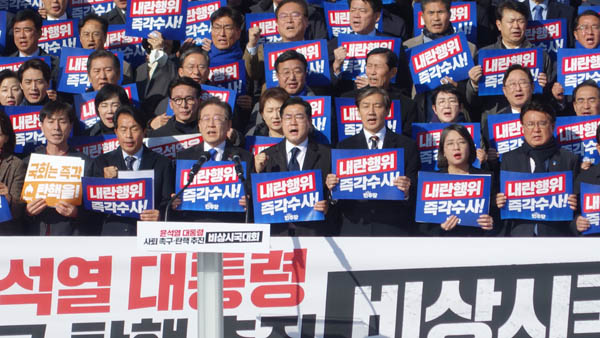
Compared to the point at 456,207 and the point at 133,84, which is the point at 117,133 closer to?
the point at 133,84

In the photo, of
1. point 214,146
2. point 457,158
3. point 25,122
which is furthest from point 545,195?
point 25,122

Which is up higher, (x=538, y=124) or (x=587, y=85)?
(x=587, y=85)

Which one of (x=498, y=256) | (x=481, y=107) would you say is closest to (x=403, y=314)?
(x=498, y=256)

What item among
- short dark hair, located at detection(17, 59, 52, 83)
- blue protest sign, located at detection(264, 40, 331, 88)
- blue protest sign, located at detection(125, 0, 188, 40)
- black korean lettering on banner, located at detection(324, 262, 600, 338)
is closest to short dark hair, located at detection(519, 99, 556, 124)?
blue protest sign, located at detection(264, 40, 331, 88)

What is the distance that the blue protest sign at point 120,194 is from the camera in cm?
769

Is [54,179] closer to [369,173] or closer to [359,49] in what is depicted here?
[369,173]

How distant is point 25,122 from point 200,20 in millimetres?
2375

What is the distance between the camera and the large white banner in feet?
21.7

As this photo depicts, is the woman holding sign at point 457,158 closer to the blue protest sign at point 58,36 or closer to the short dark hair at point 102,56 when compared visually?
the short dark hair at point 102,56

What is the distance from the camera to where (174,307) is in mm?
6613

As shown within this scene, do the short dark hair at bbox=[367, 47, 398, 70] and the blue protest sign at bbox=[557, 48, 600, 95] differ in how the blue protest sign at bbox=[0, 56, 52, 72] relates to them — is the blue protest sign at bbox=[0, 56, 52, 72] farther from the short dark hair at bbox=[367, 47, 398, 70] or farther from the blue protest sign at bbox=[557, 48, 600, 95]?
the blue protest sign at bbox=[557, 48, 600, 95]

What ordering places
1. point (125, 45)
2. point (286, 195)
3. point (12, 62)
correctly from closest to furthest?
point (286, 195) < point (12, 62) < point (125, 45)

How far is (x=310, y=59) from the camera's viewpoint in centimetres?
965

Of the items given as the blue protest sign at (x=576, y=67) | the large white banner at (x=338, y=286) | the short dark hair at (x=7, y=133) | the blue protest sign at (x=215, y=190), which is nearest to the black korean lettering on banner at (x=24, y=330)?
the large white banner at (x=338, y=286)
